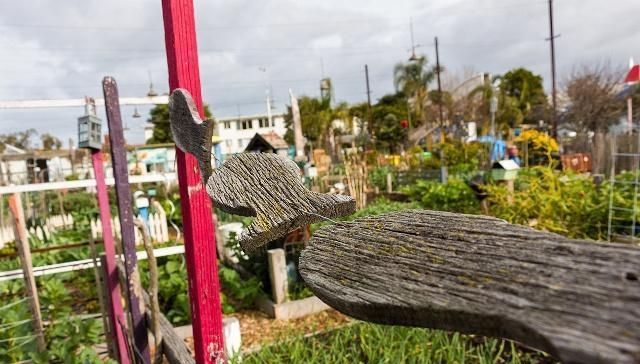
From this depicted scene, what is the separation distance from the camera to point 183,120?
104cm

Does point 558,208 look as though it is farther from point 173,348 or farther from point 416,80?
point 416,80

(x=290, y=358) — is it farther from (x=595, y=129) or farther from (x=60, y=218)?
(x=595, y=129)

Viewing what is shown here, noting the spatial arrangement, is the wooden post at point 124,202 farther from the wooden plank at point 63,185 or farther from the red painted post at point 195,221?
the red painted post at point 195,221

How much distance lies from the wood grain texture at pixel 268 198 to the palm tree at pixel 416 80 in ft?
95.3

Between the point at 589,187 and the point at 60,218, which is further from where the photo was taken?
the point at 60,218

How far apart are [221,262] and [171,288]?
4.95 feet

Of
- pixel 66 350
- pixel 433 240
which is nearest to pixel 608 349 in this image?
pixel 433 240

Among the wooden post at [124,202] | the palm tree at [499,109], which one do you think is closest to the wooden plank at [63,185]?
the wooden post at [124,202]

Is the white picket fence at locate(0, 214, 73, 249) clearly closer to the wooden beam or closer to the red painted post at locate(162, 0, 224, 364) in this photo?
the wooden beam

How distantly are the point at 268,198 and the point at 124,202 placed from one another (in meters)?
1.67

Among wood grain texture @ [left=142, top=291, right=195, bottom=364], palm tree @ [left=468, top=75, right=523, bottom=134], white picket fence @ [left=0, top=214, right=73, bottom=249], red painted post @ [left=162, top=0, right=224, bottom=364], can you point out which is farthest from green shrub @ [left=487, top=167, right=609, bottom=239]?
palm tree @ [left=468, top=75, right=523, bottom=134]

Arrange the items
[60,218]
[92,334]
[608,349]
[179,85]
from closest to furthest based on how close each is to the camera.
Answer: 1. [608,349]
2. [179,85]
3. [92,334]
4. [60,218]

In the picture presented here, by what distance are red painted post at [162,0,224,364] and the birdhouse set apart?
1581 mm

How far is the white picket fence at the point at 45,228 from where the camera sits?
709 centimetres
